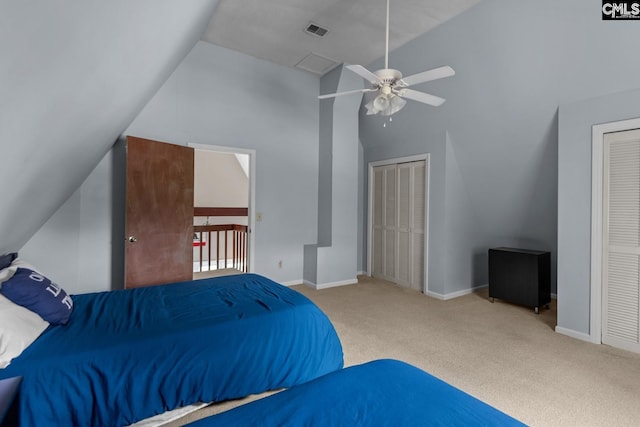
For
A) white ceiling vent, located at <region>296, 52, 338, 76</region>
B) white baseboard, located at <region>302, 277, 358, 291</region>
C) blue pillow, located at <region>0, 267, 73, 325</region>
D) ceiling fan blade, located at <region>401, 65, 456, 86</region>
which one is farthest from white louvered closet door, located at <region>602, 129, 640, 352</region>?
blue pillow, located at <region>0, 267, 73, 325</region>

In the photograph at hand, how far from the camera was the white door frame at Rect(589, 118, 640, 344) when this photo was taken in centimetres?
291

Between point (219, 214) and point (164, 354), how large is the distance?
16.6ft

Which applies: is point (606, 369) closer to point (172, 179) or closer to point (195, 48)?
point (172, 179)

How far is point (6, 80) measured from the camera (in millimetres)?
783

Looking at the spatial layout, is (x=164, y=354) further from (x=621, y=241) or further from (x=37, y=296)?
(x=621, y=241)

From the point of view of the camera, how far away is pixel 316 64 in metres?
4.68

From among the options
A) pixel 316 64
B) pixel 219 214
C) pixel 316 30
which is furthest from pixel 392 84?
pixel 219 214

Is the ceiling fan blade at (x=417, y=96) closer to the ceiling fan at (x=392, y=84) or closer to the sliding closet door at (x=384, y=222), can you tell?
the ceiling fan at (x=392, y=84)

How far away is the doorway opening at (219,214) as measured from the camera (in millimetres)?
5895

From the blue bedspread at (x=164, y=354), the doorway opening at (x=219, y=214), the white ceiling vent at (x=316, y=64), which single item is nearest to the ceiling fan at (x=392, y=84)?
the blue bedspread at (x=164, y=354)

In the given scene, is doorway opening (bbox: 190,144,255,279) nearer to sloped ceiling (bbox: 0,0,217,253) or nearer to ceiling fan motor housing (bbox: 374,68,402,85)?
sloped ceiling (bbox: 0,0,217,253)

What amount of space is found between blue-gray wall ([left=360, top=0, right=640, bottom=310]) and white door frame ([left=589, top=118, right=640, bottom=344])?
9.2 inches

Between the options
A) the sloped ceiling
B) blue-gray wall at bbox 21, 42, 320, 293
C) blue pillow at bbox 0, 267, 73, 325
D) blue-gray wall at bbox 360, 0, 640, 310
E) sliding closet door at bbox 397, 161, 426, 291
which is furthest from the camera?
sliding closet door at bbox 397, 161, 426, 291

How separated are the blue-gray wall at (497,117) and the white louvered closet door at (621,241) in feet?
1.19
